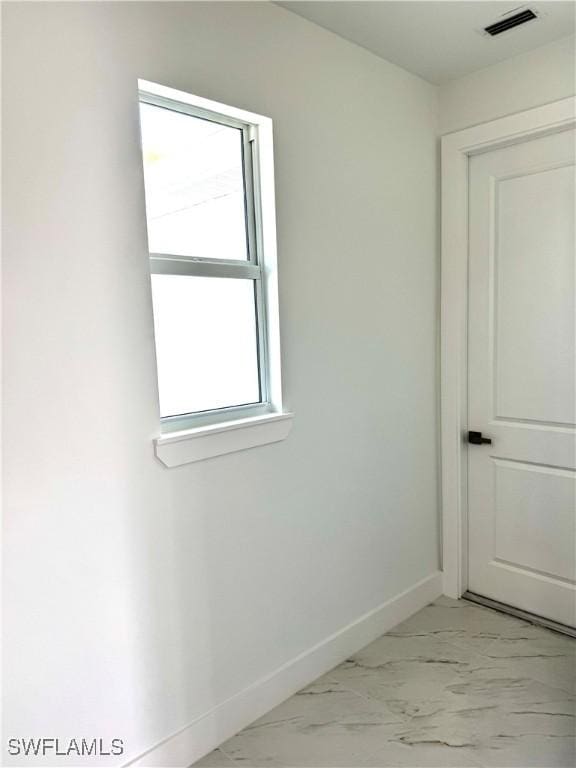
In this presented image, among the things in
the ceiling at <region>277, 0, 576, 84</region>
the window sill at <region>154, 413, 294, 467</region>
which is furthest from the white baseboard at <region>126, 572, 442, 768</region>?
the ceiling at <region>277, 0, 576, 84</region>

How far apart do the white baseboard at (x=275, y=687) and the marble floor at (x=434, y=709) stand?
35 millimetres

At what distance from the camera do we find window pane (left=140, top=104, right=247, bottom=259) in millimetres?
1676

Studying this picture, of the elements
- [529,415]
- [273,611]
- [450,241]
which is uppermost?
[450,241]

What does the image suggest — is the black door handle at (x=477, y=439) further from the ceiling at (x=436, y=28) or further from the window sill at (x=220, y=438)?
the ceiling at (x=436, y=28)

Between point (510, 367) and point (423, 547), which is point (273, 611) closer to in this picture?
point (423, 547)

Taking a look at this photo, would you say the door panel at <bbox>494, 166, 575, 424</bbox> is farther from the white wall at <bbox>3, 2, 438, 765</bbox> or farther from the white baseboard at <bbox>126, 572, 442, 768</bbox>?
the white baseboard at <bbox>126, 572, 442, 768</bbox>

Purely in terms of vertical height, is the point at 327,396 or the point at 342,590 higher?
the point at 327,396

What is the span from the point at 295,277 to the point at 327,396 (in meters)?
0.49

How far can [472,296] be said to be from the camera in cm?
256

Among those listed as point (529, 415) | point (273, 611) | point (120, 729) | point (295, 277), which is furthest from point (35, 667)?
point (529, 415)

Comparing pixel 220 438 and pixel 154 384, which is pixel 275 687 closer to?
pixel 220 438

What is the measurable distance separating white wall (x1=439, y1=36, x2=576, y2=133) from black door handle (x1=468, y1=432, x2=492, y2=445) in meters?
1.47

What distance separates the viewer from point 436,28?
2006mm
